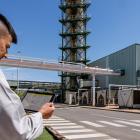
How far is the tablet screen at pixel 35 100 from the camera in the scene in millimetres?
2370

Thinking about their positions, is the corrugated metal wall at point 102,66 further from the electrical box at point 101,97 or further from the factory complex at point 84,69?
the electrical box at point 101,97

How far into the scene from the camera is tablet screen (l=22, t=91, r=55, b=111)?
2.37m

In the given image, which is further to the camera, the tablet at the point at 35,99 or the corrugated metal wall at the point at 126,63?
the corrugated metal wall at the point at 126,63

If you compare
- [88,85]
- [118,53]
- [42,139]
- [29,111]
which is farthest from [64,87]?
[29,111]

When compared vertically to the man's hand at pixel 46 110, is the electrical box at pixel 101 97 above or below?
below

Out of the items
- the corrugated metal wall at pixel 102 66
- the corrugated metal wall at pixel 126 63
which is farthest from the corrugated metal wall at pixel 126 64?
the corrugated metal wall at pixel 102 66

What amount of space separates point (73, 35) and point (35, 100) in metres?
44.3

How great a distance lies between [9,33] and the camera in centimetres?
141

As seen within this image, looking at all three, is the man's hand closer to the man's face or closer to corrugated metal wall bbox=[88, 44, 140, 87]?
the man's face

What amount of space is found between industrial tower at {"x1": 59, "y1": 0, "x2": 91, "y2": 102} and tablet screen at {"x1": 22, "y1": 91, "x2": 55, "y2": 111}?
4145cm

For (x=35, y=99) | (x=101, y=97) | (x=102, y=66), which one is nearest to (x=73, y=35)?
(x=102, y=66)

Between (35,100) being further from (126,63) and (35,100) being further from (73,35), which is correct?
(73,35)

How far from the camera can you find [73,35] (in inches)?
1812

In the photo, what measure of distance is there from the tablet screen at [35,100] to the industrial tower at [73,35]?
41.5 meters
